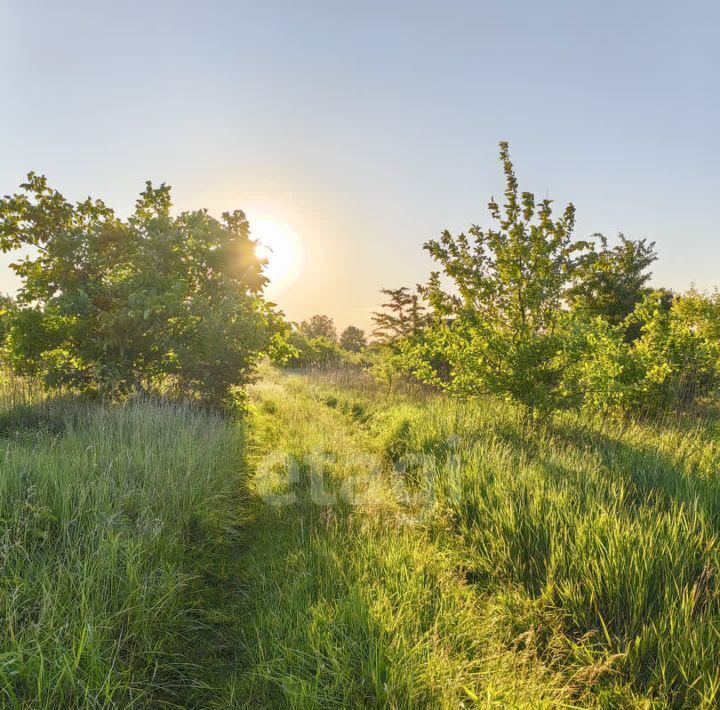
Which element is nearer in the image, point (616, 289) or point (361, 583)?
point (361, 583)

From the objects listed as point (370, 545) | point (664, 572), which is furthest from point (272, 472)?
point (664, 572)

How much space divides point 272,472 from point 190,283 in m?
5.01

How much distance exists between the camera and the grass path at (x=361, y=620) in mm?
1965

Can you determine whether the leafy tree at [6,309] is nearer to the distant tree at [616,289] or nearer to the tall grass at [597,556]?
the tall grass at [597,556]

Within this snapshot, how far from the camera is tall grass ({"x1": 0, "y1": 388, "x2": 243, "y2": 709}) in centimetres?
201

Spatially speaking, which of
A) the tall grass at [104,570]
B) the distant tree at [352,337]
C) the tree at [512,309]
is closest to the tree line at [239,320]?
the tree at [512,309]

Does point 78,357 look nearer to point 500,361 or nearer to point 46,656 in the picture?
point 46,656

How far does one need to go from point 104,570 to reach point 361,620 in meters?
1.73

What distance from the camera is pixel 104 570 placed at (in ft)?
8.64

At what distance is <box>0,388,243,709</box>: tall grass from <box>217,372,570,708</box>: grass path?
1.42ft

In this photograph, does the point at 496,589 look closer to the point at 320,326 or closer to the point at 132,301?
the point at 132,301

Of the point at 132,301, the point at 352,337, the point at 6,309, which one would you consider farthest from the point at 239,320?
the point at 352,337

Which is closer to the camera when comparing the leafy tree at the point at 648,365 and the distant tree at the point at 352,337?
the leafy tree at the point at 648,365

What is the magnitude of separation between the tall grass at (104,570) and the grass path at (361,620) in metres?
0.43
